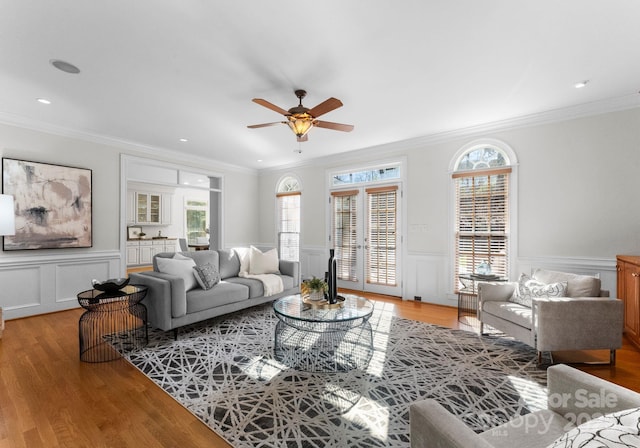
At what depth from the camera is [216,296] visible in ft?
11.9

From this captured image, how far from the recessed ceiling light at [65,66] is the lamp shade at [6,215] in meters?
1.69

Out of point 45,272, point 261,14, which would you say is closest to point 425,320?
point 261,14

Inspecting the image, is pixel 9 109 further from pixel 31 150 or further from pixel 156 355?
pixel 156 355

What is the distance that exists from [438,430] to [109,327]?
4.14 m

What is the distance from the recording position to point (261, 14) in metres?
2.11

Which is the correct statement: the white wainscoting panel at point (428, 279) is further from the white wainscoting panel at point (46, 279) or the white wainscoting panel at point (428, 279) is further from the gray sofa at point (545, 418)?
the white wainscoting panel at point (46, 279)

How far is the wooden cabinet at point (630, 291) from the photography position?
302 centimetres

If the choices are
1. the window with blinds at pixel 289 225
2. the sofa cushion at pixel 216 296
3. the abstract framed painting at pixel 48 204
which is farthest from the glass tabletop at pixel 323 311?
the abstract framed painting at pixel 48 204

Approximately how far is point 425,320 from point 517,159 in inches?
103

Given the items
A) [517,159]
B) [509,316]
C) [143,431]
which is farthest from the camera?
[517,159]

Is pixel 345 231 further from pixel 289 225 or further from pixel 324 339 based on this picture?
pixel 324 339

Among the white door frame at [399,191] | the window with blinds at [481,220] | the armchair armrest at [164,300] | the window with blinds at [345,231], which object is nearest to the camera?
the armchair armrest at [164,300]

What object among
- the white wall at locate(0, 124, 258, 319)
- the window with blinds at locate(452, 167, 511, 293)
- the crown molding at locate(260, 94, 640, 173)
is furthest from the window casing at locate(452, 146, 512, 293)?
the white wall at locate(0, 124, 258, 319)

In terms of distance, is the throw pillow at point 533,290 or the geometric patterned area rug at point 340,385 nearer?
the geometric patterned area rug at point 340,385
